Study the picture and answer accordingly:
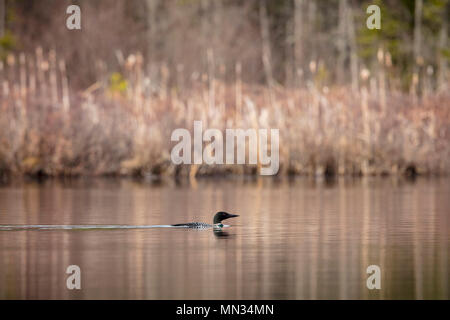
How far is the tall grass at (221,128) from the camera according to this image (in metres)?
21.6

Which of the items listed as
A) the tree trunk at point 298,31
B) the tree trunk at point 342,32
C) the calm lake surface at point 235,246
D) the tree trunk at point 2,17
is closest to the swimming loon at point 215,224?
the calm lake surface at point 235,246

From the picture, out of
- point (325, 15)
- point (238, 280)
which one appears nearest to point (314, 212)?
point (238, 280)

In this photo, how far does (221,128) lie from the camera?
21.6m

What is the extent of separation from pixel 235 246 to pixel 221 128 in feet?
39.9

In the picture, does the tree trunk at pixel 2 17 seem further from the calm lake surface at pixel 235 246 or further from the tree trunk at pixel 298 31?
the calm lake surface at pixel 235 246

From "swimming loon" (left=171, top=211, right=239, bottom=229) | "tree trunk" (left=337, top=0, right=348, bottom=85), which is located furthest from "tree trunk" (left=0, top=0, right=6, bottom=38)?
"swimming loon" (left=171, top=211, right=239, bottom=229)

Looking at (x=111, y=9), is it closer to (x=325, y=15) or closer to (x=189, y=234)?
(x=325, y=15)

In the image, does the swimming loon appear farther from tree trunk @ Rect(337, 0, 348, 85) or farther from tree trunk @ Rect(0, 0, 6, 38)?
tree trunk @ Rect(0, 0, 6, 38)

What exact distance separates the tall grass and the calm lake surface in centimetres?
476

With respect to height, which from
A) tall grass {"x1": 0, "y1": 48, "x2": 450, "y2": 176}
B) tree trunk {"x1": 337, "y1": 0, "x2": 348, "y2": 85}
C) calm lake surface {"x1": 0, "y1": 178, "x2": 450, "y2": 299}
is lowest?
calm lake surface {"x1": 0, "y1": 178, "x2": 450, "y2": 299}

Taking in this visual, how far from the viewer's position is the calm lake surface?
23.9ft

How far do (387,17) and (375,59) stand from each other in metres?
1.67

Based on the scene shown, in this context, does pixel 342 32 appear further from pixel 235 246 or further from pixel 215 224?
pixel 235 246

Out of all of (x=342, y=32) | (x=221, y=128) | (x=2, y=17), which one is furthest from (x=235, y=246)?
(x=2, y=17)
